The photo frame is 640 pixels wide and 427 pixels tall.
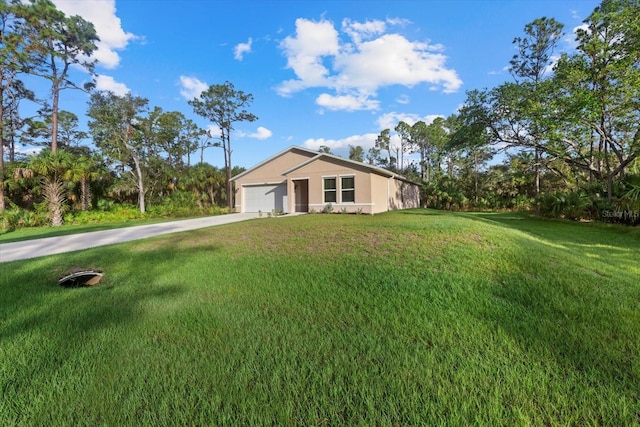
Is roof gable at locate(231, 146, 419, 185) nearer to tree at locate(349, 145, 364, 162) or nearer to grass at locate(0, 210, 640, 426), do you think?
grass at locate(0, 210, 640, 426)

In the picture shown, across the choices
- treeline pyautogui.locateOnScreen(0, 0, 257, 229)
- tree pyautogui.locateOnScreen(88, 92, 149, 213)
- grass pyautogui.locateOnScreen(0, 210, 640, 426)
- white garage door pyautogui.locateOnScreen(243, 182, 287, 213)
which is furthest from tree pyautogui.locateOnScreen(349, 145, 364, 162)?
grass pyautogui.locateOnScreen(0, 210, 640, 426)

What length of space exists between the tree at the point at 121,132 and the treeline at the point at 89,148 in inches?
2.7

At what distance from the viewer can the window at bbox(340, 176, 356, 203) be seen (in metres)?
15.8

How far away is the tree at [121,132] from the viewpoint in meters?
19.7

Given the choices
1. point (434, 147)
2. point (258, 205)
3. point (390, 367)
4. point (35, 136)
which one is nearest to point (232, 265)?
point (390, 367)

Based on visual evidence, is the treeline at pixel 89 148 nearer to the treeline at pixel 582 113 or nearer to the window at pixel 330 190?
the window at pixel 330 190

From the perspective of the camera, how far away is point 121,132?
800 inches

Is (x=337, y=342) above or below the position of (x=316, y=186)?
below

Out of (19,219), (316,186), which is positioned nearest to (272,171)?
(316,186)

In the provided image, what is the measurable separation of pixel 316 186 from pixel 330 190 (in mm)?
988

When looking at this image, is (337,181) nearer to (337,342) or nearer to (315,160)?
(315,160)

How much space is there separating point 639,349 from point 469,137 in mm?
16689

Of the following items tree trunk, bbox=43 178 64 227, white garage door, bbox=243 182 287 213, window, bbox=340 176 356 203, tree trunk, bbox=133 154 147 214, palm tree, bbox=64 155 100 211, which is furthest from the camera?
tree trunk, bbox=133 154 147 214

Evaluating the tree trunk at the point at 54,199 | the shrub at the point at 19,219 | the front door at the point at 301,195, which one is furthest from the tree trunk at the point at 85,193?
the front door at the point at 301,195
